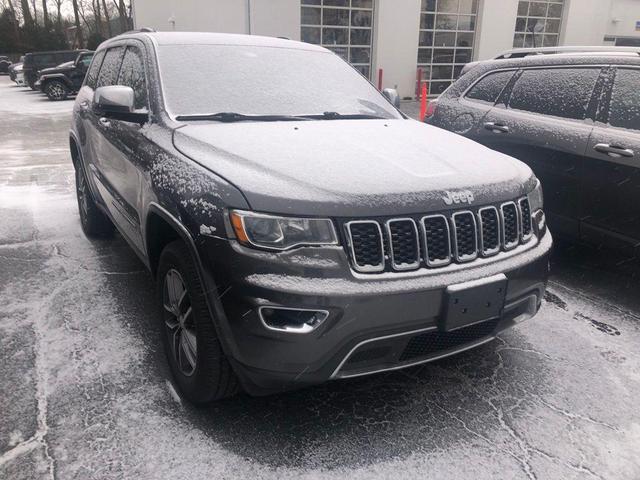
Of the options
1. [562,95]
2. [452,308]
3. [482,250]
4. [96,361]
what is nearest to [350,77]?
[562,95]

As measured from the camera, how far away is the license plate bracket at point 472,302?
2.26 metres

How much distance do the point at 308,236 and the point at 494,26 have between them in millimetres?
20485

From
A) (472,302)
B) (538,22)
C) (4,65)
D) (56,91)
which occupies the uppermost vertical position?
(538,22)

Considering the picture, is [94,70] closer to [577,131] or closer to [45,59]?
[577,131]

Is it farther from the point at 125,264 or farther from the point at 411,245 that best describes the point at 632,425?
the point at 125,264

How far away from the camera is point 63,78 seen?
2008 centimetres

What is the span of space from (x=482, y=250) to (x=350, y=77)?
1.97 m

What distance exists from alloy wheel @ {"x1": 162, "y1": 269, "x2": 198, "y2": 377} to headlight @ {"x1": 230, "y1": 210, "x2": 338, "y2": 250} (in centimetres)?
51

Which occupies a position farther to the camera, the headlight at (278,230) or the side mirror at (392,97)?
the side mirror at (392,97)

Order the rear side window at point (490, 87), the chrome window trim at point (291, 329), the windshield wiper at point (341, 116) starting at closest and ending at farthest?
the chrome window trim at point (291, 329) < the windshield wiper at point (341, 116) < the rear side window at point (490, 87)

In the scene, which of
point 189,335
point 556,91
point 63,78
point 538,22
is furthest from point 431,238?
point 538,22

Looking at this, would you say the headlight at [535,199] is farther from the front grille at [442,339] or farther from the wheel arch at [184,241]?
the wheel arch at [184,241]

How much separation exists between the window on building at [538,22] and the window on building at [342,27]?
20.2 feet

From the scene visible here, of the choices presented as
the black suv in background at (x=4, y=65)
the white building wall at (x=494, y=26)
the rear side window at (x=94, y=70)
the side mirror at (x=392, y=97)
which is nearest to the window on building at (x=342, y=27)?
the white building wall at (x=494, y=26)
